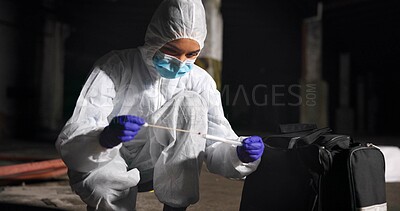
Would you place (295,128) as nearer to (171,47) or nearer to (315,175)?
(315,175)

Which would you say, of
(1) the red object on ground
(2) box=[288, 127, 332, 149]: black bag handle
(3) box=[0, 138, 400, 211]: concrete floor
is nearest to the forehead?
(2) box=[288, 127, 332, 149]: black bag handle

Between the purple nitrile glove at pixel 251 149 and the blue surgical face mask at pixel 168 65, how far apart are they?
0.26 metres

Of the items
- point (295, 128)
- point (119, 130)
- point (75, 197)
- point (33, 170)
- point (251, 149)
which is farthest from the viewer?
point (33, 170)

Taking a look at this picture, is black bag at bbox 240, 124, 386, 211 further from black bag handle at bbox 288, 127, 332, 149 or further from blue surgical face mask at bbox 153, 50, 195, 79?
blue surgical face mask at bbox 153, 50, 195, 79

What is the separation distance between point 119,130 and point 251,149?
13.8 inches

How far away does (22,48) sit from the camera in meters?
5.33

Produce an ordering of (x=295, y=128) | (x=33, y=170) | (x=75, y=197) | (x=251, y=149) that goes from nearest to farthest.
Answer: (x=251, y=149), (x=295, y=128), (x=75, y=197), (x=33, y=170)

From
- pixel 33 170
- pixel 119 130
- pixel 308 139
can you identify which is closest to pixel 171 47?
pixel 119 130

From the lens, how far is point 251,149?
110cm

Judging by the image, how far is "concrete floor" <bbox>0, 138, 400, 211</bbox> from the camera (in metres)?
1.68

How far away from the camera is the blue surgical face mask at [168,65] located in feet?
3.81

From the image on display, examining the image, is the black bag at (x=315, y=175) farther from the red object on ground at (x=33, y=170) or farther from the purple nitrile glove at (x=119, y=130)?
the red object on ground at (x=33, y=170)

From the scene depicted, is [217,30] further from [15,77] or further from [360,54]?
[360,54]

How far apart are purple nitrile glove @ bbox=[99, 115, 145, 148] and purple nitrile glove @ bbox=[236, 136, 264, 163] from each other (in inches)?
11.4
